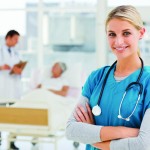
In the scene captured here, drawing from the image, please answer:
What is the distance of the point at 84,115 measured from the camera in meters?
1.58

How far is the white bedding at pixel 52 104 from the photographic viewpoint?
4070 mm

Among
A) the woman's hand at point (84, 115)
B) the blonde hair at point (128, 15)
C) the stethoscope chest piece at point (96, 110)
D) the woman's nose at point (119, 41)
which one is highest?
the blonde hair at point (128, 15)

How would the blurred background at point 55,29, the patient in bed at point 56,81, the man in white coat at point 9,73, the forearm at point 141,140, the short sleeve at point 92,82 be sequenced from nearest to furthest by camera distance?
the forearm at point 141,140
the short sleeve at point 92,82
the man in white coat at point 9,73
the patient in bed at point 56,81
the blurred background at point 55,29

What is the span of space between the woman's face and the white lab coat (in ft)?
12.3

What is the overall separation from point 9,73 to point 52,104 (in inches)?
40.5

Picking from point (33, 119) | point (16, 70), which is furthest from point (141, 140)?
point (16, 70)

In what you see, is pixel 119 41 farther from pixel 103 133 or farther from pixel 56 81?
pixel 56 81

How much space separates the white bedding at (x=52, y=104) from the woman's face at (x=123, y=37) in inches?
96.6

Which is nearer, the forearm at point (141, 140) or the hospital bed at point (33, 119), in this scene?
the forearm at point (141, 140)

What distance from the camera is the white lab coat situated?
5.08 metres

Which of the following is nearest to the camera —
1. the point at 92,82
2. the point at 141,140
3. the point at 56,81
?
the point at 141,140

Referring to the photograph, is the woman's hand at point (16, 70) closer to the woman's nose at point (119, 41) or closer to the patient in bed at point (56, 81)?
the patient in bed at point (56, 81)

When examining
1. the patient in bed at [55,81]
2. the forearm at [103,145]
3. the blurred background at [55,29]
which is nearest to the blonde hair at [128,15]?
the forearm at [103,145]

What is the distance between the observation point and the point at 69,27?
628 centimetres
